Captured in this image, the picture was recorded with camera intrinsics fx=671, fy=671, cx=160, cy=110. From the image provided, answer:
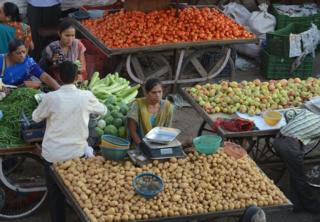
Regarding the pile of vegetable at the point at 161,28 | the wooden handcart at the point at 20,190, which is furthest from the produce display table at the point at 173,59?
the wooden handcart at the point at 20,190

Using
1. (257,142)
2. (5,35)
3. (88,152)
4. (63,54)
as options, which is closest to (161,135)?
(88,152)

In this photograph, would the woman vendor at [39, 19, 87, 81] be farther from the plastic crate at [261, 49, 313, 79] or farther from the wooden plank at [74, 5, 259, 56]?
the plastic crate at [261, 49, 313, 79]

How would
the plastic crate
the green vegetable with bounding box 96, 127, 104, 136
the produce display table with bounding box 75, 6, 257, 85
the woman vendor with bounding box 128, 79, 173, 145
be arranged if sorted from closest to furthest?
the woman vendor with bounding box 128, 79, 173, 145, the green vegetable with bounding box 96, 127, 104, 136, the produce display table with bounding box 75, 6, 257, 85, the plastic crate

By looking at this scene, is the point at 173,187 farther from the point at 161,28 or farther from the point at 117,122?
the point at 161,28

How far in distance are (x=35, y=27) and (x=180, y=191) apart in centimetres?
495

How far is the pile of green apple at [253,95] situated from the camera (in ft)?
23.7

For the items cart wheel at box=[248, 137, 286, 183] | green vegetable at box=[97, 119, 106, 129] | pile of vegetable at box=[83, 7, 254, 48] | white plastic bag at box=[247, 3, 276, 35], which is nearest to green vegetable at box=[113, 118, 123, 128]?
green vegetable at box=[97, 119, 106, 129]

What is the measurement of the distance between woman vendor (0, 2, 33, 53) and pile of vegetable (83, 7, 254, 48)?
1.15 metres

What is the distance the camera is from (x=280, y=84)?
7789mm

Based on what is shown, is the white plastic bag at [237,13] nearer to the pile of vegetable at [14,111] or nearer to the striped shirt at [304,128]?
the striped shirt at [304,128]

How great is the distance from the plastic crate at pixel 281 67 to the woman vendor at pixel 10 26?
374cm

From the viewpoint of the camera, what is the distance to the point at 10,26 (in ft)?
26.0

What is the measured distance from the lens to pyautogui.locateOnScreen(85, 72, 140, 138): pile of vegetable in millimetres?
6793

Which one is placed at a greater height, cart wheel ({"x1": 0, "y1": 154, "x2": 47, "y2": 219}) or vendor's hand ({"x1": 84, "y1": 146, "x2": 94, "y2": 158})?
vendor's hand ({"x1": 84, "y1": 146, "x2": 94, "y2": 158})
